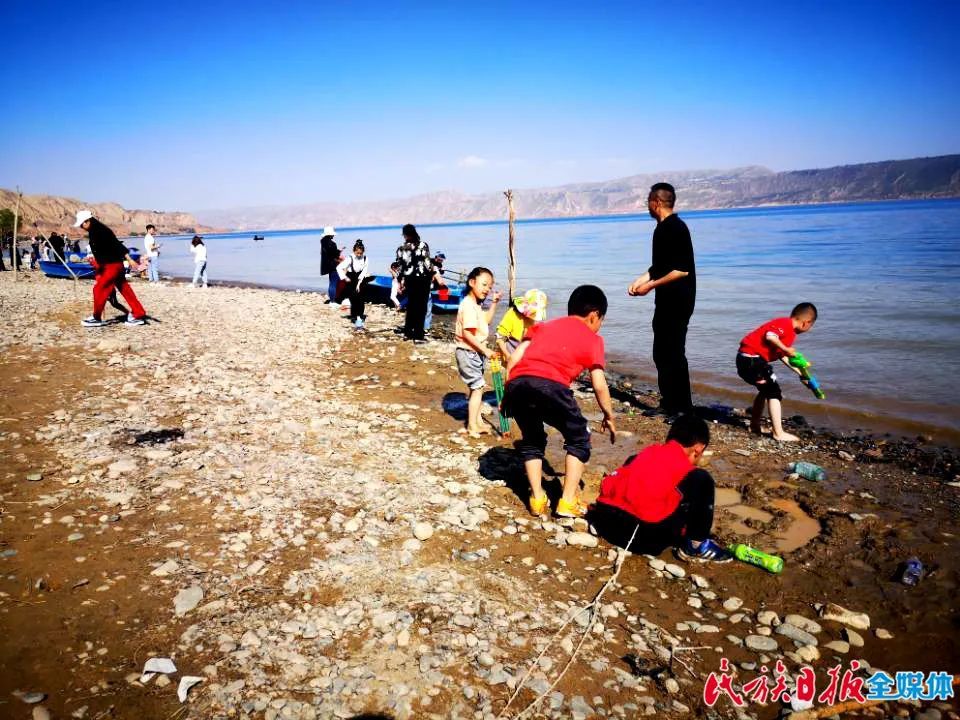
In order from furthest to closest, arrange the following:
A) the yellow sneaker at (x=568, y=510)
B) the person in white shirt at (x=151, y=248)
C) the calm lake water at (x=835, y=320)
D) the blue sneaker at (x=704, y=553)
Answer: the person in white shirt at (x=151, y=248) → the calm lake water at (x=835, y=320) → the yellow sneaker at (x=568, y=510) → the blue sneaker at (x=704, y=553)

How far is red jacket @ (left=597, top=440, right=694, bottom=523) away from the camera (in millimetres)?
4121

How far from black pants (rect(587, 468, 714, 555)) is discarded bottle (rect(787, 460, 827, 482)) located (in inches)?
96.3

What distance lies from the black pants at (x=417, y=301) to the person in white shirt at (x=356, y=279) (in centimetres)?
213

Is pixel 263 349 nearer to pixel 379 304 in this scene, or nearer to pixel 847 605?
pixel 379 304

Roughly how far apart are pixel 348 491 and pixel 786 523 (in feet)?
14.0

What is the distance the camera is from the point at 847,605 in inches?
153

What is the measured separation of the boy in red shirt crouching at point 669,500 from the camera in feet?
13.6

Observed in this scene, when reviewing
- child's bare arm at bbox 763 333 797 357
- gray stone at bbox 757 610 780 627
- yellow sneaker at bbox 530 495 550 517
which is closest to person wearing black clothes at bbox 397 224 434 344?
child's bare arm at bbox 763 333 797 357

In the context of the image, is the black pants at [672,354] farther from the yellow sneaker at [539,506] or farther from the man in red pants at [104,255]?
the man in red pants at [104,255]

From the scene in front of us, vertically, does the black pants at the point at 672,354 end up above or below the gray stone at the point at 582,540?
above

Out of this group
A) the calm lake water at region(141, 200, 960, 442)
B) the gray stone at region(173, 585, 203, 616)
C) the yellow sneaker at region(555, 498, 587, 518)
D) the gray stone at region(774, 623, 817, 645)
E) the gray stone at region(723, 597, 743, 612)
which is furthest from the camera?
the calm lake water at region(141, 200, 960, 442)

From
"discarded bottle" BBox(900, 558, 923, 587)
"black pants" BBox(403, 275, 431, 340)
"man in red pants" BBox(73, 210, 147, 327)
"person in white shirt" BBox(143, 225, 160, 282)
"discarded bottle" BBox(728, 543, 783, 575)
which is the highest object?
"person in white shirt" BBox(143, 225, 160, 282)

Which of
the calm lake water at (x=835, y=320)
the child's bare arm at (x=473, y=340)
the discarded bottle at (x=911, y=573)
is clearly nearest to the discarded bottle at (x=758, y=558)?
the discarded bottle at (x=911, y=573)

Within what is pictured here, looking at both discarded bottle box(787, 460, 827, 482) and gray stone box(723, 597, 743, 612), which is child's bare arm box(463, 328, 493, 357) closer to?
gray stone box(723, 597, 743, 612)
